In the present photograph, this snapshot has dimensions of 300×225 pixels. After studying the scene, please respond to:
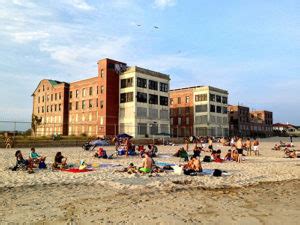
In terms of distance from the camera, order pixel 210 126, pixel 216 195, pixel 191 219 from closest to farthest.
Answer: pixel 191 219 < pixel 216 195 < pixel 210 126

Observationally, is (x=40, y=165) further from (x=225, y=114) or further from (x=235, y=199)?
(x=225, y=114)

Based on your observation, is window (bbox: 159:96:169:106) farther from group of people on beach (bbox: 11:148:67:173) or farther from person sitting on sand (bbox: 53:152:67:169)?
person sitting on sand (bbox: 53:152:67:169)

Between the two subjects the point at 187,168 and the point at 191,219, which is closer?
the point at 191,219

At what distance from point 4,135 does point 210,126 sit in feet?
168

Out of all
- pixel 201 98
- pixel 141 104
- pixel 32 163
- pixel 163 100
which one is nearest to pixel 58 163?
pixel 32 163

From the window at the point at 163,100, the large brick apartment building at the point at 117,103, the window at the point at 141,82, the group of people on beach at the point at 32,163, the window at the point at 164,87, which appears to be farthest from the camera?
the window at the point at 164,87

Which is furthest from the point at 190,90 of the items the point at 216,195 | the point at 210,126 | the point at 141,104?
the point at 216,195

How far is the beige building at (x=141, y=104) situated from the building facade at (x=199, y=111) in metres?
15.9

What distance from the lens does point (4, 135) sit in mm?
36469

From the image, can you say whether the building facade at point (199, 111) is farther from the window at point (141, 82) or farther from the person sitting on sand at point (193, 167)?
the person sitting on sand at point (193, 167)

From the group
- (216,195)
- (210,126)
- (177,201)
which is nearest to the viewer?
(177,201)

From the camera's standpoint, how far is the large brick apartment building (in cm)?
5769

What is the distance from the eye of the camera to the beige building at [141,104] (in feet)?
189

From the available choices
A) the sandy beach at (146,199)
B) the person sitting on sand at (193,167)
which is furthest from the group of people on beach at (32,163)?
the person sitting on sand at (193,167)
